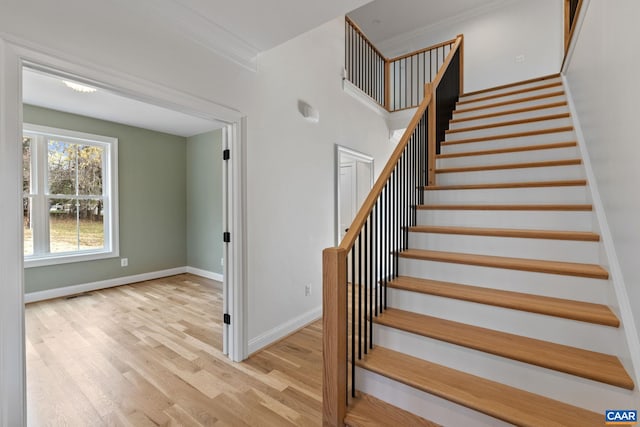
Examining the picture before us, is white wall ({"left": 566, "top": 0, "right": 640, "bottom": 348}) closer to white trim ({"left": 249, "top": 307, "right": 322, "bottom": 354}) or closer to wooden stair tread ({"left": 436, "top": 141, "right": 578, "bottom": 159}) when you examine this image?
wooden stair tread ({"left": 436, "top": 141, "right": 578, "bottom": 159})

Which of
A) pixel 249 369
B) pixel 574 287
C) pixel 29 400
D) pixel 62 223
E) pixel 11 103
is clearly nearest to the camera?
pixel 11 103

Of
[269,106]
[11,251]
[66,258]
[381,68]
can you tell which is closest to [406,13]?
[381,68]

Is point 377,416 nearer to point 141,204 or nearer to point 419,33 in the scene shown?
point 141,204

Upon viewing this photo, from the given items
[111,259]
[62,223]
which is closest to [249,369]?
[111,259]

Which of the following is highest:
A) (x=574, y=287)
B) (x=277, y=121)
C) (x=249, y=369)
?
(x=277, y=121)

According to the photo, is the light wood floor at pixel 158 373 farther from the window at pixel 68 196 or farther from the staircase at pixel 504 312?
the window at pixel 68 196

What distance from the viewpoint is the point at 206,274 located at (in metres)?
5.11

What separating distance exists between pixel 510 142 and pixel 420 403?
2564 mm

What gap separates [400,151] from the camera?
2.11m

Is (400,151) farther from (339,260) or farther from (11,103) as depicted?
(11,103)

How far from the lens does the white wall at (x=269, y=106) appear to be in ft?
4.97

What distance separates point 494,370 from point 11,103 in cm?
266

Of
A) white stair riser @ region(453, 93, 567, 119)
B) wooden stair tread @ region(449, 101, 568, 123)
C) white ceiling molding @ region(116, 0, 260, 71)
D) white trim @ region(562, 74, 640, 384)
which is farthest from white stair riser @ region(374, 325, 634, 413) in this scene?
white stair riser @ region(453, 93, 567, 119)

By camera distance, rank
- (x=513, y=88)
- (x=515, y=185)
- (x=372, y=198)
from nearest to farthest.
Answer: (x=372, y=198) → (x=515, y=185) → (x=513, y=88)
